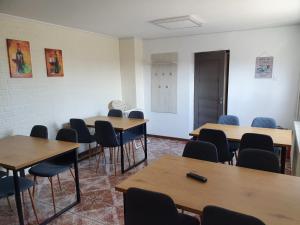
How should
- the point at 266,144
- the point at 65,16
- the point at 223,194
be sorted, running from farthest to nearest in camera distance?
the point at 65,16 < the point at 266,144 < the point at 223,194

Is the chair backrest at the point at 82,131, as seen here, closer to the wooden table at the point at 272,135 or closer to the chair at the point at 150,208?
the wooden table at the point at 272,135

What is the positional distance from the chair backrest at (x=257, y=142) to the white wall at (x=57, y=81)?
3108 mm

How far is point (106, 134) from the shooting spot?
12.4ft

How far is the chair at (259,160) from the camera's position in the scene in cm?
201

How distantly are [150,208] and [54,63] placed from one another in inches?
135

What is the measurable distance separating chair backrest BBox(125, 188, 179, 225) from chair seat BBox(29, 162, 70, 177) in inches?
62.2

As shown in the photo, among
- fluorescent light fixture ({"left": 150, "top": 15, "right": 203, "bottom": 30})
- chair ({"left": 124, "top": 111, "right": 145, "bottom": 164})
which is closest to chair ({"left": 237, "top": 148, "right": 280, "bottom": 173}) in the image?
fluorescent light fixture ({"left": 150, "top": 15, "right": 203, "bottom": 30})

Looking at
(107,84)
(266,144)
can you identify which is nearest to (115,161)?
(107,84)

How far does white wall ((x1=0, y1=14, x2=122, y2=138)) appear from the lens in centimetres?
340

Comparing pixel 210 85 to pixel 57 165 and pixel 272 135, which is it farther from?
pixel 57 165

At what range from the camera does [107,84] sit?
5.32 m

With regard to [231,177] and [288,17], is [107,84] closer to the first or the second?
[288,17]

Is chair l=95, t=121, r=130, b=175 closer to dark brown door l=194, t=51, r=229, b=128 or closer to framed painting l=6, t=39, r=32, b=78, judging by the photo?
framed painting l=6, t=39, r=32, b=78

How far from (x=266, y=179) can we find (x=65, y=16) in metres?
3.34
